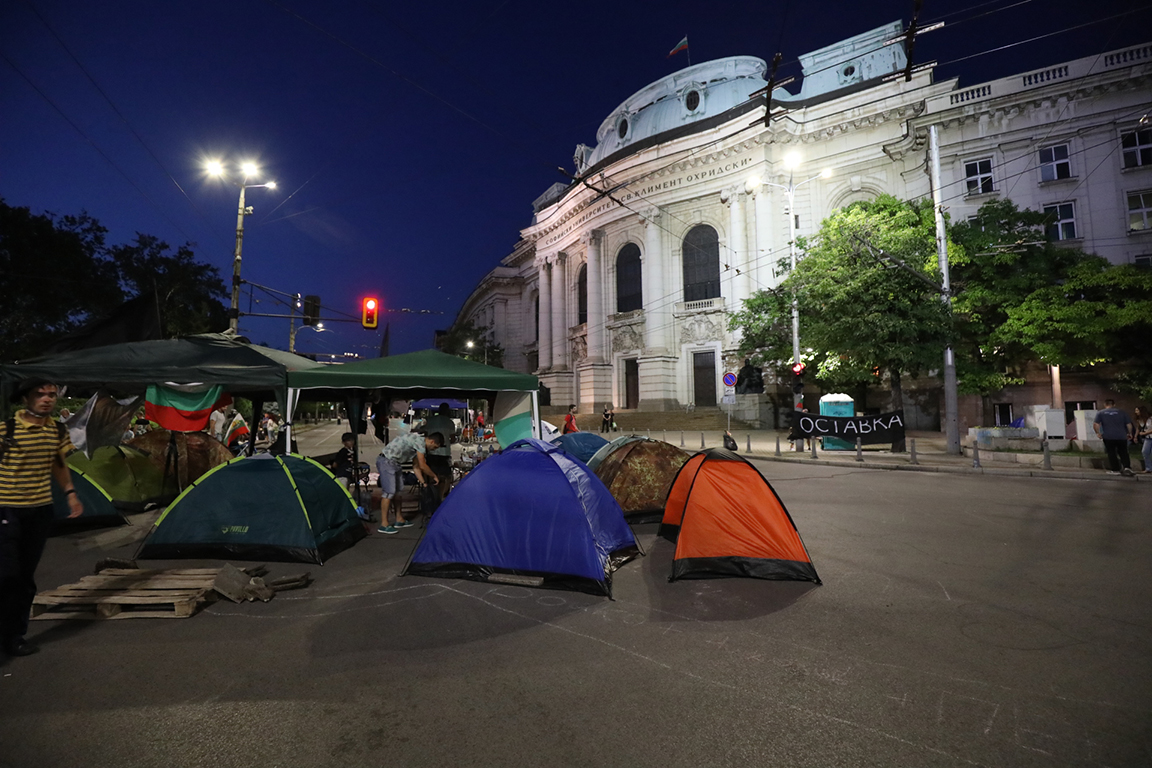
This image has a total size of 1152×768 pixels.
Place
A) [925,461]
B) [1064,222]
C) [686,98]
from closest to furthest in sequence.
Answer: [925,461] → [1064,222] → [686,98]

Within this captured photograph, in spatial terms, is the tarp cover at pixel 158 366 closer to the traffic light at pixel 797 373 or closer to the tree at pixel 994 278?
the traffic light at pixel 797 373

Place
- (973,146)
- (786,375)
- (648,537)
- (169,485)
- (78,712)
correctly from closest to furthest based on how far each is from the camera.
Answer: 1. (78,712)
2. (648,537)
3. (169,485)
4. (973,146)
5. (786,375)

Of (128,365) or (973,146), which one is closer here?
(128,365)

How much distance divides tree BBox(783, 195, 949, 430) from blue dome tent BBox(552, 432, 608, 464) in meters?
12.4

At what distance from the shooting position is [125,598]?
16.4 feet

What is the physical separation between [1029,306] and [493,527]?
22068 millimetres

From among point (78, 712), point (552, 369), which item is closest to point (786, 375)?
point (552, 369)

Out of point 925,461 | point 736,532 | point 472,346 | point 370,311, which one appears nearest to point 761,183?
point 925,461

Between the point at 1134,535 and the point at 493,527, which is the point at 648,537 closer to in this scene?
the point at 493,527

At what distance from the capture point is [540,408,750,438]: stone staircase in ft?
108

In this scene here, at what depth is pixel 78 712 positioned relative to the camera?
136 inches

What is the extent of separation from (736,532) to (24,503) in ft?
21.4

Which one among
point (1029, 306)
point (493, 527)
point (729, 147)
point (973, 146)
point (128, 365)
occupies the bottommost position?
point (493, 527)

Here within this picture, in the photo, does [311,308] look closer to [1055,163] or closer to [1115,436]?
[1115,436]
